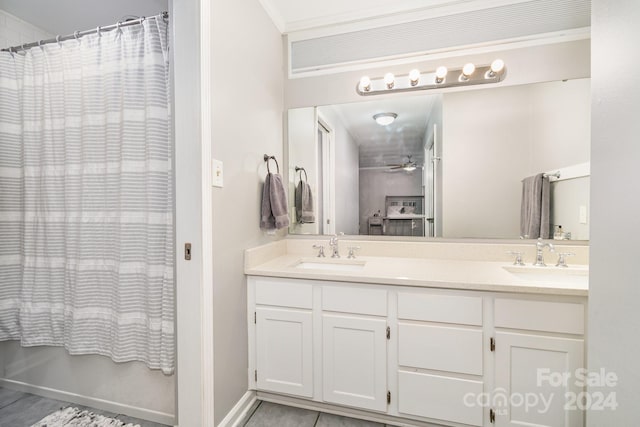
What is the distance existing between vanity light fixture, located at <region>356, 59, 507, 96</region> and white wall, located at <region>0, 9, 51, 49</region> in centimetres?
240

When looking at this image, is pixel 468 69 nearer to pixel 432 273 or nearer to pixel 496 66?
pixel 496 66

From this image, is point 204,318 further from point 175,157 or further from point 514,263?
point 514,263

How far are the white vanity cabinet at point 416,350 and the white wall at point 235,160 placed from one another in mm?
162

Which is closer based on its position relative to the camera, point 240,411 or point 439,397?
point 439,397

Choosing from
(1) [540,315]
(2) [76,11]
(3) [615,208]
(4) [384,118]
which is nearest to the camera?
(3) [615,208]

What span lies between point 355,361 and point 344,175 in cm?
125

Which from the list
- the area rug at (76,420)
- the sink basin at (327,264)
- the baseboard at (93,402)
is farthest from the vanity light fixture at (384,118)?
the area rug at (76,420)

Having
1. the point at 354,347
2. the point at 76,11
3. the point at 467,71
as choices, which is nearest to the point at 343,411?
the point at 354,347

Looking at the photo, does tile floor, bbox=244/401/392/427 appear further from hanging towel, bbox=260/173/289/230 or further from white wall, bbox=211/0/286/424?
hanging towel, bbox=260/173/289/230

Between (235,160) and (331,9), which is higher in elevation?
(331,9)

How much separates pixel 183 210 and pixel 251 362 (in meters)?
0.97

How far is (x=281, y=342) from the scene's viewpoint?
1.53m

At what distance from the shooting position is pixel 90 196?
149cm

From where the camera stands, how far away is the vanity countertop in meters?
1.25
